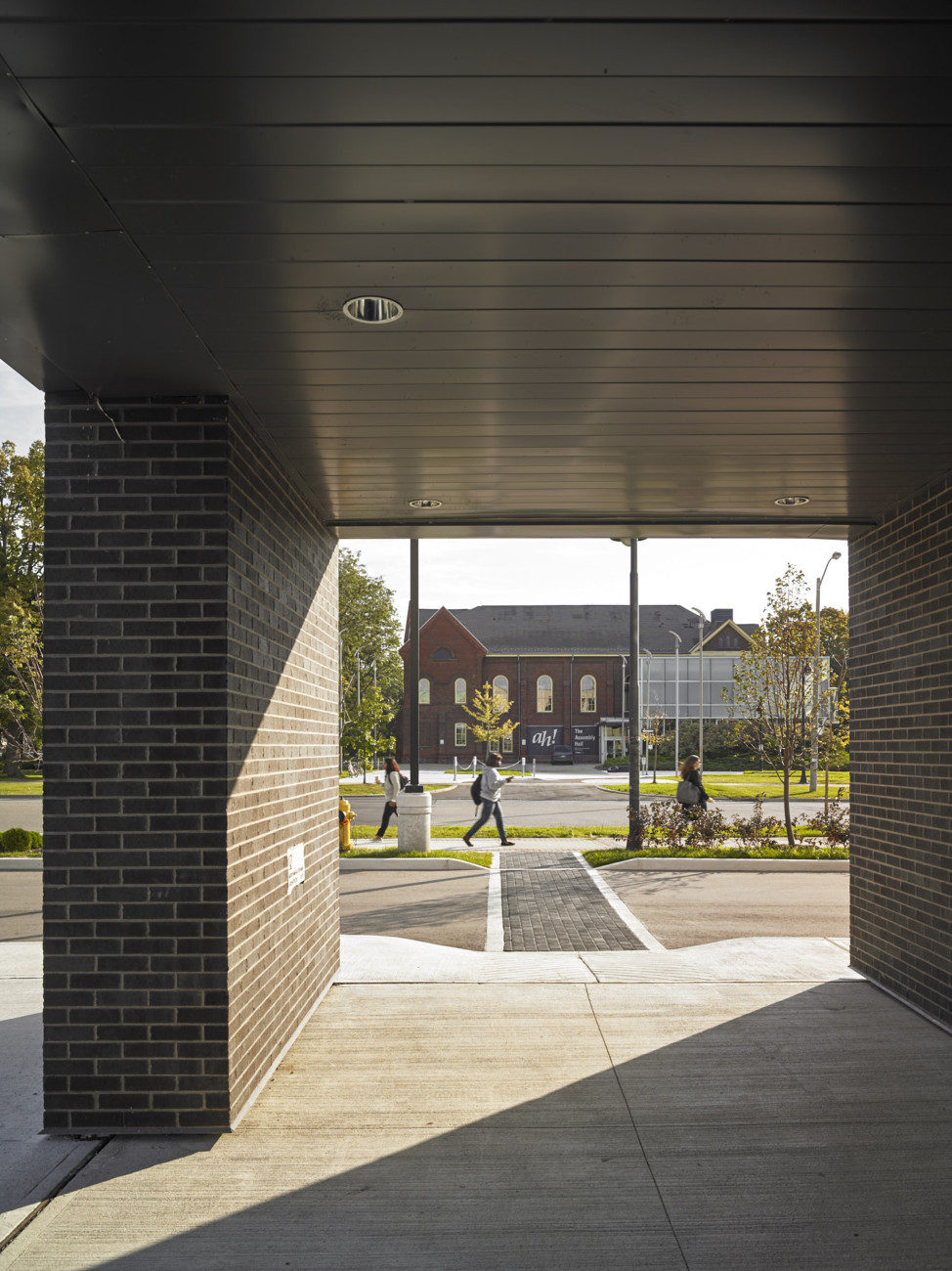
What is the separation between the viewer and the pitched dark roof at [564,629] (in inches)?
2665

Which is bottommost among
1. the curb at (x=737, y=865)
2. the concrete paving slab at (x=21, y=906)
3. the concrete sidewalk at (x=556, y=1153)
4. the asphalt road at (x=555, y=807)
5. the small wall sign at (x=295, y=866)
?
the asphalt road at (x=555, y=807)

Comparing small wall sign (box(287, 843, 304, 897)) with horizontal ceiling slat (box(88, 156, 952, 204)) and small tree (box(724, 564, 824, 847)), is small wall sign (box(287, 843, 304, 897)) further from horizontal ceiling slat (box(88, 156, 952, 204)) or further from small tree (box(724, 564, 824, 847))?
small tree (box(724, 564, 824, 847))

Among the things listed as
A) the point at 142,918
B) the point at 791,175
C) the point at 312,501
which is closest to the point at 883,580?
the point at 312,501

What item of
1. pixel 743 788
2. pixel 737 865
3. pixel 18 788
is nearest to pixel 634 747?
pixel 737 865

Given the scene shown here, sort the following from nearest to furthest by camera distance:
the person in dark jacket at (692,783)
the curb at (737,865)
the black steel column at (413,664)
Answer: the curb at (737,865) → the black steel column at (413,664) → the person in dark jacket at (692,783)

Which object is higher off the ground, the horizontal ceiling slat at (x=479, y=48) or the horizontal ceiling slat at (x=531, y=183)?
the horizontal ceiling slat at (x=479, y=48)

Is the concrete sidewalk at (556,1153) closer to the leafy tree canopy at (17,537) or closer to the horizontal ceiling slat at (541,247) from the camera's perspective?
the horizontal ceiling slat at (541,247)

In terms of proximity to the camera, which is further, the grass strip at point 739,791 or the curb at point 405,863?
the grass strip at point 739,791

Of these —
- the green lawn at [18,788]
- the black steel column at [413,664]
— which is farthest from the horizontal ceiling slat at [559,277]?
the green lawn at [18,788]

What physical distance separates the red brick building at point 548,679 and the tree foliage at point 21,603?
25784 mm

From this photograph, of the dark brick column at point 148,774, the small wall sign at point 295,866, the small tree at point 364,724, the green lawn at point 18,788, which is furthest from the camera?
the green lawn at point 18,788

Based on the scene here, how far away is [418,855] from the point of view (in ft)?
52.7

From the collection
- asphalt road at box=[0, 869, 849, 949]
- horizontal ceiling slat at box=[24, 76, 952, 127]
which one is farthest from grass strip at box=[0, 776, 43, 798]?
horizontal ceiling slat at box=[24, 76, 952, 127]

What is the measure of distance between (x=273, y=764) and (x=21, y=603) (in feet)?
94.0
